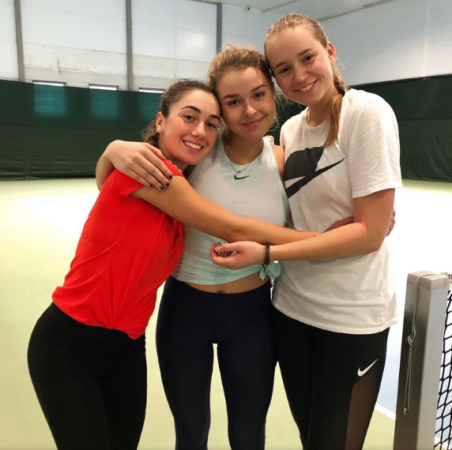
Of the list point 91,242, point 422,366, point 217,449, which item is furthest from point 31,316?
point 422,366

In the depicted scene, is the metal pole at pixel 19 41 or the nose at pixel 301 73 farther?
the metal pole at pixel 19 41

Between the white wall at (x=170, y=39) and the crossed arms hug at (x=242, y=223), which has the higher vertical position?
the white wall at (x=170, y=39)

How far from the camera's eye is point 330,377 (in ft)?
4.96

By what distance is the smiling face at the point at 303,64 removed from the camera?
146cm

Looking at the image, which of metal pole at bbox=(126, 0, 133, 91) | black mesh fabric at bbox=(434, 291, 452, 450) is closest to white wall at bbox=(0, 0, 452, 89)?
metal pole at bbox=(126, 0, 133, 91)

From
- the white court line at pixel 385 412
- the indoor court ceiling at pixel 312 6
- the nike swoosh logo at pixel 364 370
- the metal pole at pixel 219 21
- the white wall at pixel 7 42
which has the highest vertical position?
the indoor court ceiling at pixel 312 6

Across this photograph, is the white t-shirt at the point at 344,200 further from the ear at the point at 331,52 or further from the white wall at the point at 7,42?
the white wall at the point at 7,42

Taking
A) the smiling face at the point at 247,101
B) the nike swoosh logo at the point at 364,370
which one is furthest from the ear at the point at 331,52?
the nike swoosh logo at the point at 364,370

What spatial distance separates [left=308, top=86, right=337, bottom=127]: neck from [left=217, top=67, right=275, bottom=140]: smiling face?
0.15 metres

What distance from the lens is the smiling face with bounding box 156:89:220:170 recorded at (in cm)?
158

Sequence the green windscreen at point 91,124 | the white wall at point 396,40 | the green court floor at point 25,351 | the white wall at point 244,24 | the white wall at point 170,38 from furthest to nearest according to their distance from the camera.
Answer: the white wall at point 244,24 → the white wall at point 396,40 → the white wall at point 170,38 → the green windscreen at point 91,124 → the green court floor at point 25,351

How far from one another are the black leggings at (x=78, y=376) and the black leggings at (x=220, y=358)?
0.62ft

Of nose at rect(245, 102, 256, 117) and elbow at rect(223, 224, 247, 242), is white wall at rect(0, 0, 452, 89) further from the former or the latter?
elbow at rect(223, 224, 247, 242)

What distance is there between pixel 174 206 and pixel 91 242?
0.92ft
